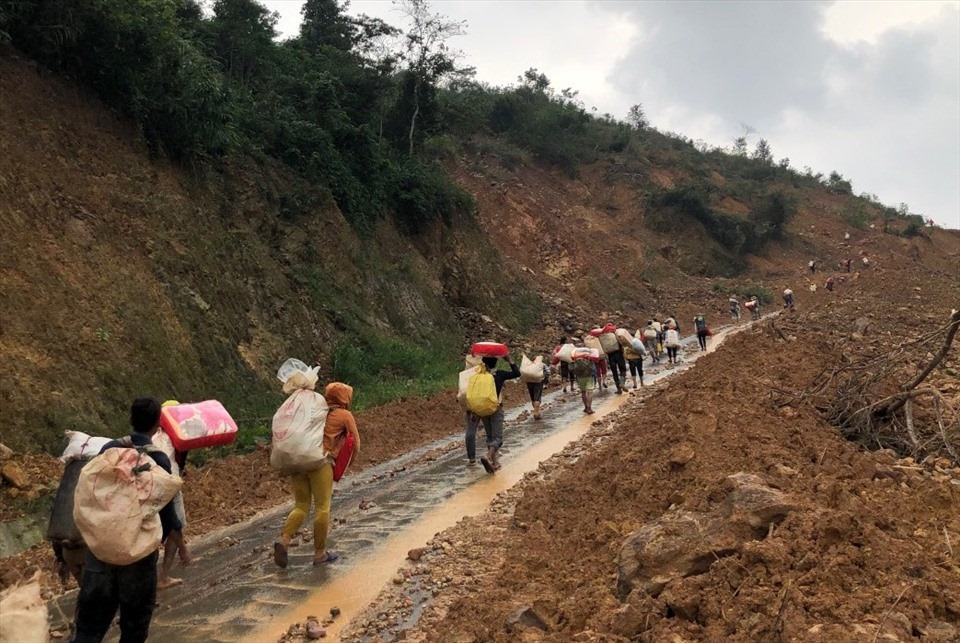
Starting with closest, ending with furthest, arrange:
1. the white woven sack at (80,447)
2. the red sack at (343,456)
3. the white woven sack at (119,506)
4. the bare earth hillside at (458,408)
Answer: the white woven sack at (119,506), the bare earth hillside at (458,408), the white woven sack at (80,447), the red sack at (343,456)

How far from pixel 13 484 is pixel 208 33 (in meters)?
18.9

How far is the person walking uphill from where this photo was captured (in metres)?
A: 6.45

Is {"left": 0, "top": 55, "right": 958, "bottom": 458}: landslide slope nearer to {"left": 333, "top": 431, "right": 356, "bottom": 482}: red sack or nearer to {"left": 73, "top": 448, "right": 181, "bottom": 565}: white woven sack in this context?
{"left": 333, "top": 431, "right": 356, "bottom": 482}: red sack

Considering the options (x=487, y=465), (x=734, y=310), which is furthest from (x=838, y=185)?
(x=487, y=465)

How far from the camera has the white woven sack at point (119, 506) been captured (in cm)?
388

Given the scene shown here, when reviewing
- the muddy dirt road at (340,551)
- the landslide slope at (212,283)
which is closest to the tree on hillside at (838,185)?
the landslide slope at (212,283)

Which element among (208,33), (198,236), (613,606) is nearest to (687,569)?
(613,606)

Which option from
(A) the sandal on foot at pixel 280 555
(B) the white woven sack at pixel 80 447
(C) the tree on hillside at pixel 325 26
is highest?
(C) the tree on hillside at pixel 325 26

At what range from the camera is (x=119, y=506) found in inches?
155

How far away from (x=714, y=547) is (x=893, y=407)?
17.2 ft

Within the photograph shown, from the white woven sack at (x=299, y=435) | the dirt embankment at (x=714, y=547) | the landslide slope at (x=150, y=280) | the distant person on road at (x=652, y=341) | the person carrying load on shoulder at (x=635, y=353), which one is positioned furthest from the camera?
the distant person on road at (x=652, y=341)

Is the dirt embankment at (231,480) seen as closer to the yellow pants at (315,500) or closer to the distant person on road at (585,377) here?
the yellow pants at (315,500)

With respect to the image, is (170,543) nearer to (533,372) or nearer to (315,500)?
(315,500)

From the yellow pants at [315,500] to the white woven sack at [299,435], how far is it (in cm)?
18
